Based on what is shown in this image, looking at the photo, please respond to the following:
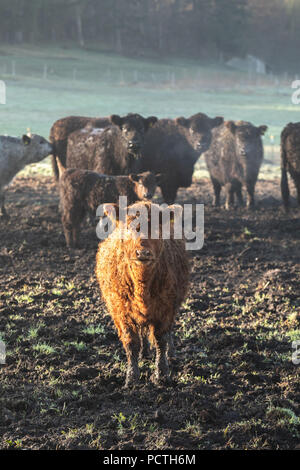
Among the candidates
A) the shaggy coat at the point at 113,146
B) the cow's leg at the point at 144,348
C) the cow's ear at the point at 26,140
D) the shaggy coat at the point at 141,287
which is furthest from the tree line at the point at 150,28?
the shaggy coat at the point at 141,287

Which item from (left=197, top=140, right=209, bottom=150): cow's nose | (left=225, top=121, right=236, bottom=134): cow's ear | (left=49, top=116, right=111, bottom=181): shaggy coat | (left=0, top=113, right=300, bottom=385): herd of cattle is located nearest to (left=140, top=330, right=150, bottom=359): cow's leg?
(left=0, top=113, right=300, bottom=385): herd of cattle

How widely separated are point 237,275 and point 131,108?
24.9m

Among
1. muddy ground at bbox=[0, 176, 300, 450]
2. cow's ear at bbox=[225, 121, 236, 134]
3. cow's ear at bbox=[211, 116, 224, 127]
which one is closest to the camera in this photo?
muddy ground at bbox=[0, 176, 300, 450]

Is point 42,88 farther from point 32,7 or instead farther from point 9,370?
point 9,370

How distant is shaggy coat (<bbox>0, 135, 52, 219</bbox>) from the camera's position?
11648 millimetres

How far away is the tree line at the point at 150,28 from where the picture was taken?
60.5m

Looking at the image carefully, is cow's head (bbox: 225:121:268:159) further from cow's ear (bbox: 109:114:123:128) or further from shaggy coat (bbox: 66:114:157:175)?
cow's ear (bbox: 109:114:123:128)

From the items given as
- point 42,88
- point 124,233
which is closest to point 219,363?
point 124,233

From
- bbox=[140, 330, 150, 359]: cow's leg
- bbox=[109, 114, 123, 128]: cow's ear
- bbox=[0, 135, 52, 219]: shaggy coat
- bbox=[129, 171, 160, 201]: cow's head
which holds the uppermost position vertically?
→ bbox=[109, 114, 123, 128]: cow's ear

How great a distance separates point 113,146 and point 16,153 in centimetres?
206

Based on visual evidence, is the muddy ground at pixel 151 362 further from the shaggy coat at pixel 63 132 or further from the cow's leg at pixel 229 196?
the shaggy coat at pixel 63 132

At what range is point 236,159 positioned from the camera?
42.2ft

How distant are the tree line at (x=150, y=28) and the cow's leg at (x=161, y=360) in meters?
57.4

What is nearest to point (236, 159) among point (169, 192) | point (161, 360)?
point (169, 192)
